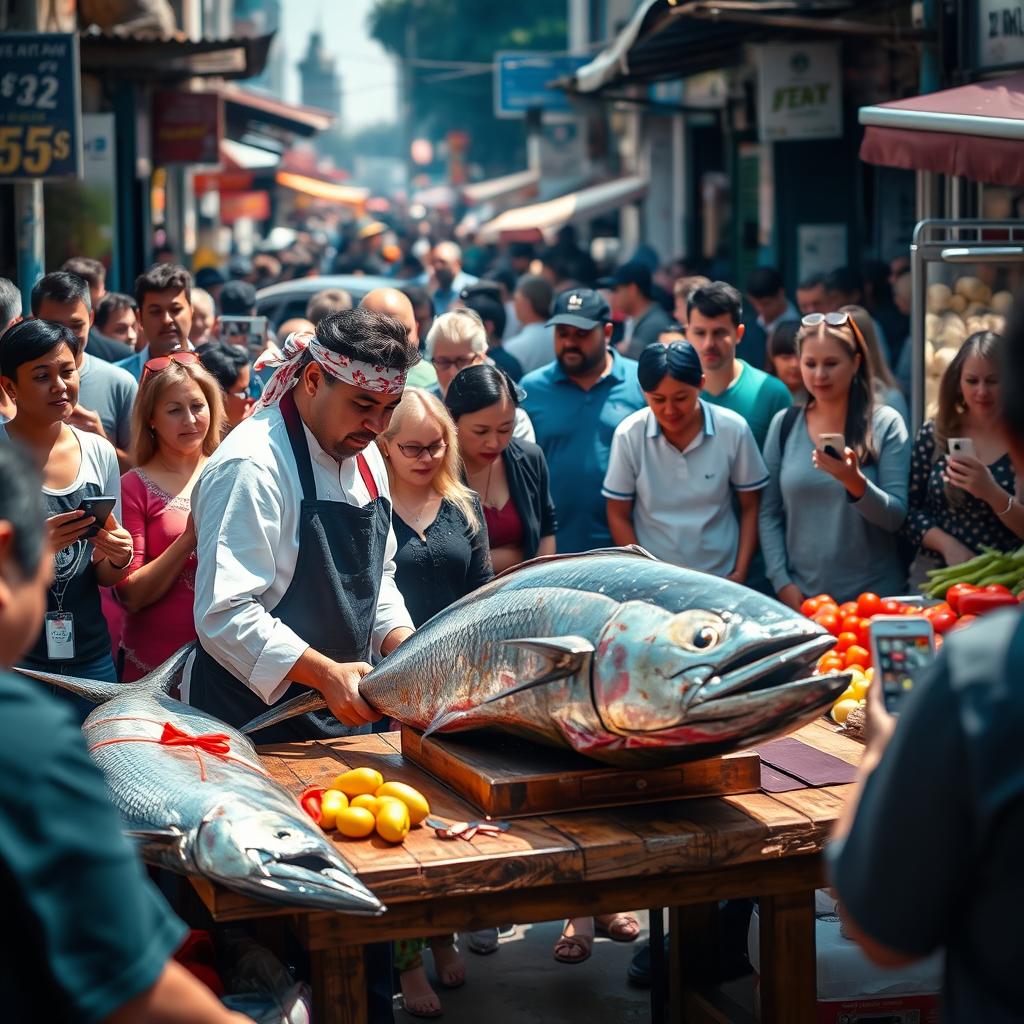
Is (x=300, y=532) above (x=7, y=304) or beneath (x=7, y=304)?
beneath

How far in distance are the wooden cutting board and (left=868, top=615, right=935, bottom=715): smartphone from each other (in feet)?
3.36

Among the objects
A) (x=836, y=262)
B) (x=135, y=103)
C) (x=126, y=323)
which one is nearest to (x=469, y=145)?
(x=135, y=103)

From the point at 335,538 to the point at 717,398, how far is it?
350 centimetres

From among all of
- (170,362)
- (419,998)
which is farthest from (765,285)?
(419,998)

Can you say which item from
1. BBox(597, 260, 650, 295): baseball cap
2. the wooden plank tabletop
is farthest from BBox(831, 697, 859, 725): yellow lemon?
BBox(597, 260, 650, 295): baseball cap

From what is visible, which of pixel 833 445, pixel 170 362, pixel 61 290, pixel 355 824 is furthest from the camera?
pixel 61 290

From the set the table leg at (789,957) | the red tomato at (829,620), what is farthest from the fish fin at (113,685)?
the red tomato at (829,620)

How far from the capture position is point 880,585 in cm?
657

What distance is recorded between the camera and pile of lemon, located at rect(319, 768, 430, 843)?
3430 millimetres

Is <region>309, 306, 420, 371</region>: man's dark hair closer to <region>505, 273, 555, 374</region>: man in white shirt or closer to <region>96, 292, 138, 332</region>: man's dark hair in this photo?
<region>96, 292, 138, 332</region>: man's dark hair

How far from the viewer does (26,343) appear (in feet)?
17.0

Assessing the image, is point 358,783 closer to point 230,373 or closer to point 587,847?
point 587,847

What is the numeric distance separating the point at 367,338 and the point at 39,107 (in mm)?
6993

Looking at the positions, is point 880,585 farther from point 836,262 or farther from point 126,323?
point 836,262
